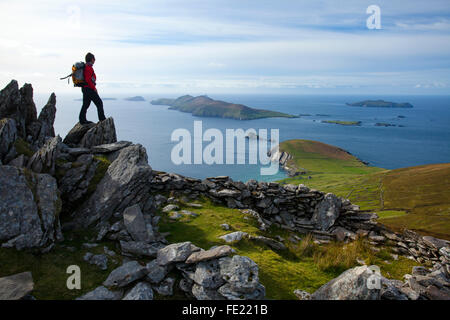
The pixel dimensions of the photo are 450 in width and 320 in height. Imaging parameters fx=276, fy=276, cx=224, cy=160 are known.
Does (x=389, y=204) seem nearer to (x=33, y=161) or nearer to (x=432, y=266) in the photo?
(x=432, y=266)

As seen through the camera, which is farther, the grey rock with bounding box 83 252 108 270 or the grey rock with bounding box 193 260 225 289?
the grey rock with bounding box 83 252 108 270

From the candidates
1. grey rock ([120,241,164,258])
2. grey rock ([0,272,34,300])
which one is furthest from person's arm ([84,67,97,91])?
grey rock ([0,272,34,300])

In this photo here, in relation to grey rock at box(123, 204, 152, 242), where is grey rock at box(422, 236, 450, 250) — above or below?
below

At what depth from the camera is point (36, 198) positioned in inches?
385

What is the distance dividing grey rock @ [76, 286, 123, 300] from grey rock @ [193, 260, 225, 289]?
221cm

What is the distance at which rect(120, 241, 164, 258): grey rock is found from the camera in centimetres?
961

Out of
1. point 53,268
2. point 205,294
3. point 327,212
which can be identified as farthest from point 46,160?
point 327,212

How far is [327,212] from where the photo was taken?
55.4 feet

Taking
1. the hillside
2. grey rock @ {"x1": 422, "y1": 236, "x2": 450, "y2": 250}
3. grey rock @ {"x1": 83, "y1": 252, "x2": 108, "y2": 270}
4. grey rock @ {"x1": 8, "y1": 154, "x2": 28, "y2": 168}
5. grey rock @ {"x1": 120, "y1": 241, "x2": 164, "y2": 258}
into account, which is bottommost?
the hillside

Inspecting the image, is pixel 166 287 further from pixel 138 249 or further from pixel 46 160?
pixel 46 160

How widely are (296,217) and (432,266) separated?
705 centimetres

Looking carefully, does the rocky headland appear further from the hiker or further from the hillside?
the hillside

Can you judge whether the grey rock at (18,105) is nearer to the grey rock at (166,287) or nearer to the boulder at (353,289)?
the grey rock at (166,287)

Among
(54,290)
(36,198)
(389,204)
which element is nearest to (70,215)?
(36,198)
